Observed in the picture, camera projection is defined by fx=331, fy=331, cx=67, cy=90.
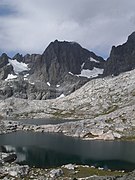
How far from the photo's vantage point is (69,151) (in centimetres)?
14688

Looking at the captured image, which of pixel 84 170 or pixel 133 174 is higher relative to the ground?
pixel 133 174

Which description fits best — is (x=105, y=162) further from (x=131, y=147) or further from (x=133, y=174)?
(x=133, y=174)

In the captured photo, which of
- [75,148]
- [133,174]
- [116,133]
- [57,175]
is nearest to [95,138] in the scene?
[116,133]

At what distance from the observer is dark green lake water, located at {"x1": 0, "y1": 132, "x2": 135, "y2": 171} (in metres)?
122

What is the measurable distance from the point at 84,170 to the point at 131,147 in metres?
57.7

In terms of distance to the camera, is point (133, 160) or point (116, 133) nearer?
point (133, 160)

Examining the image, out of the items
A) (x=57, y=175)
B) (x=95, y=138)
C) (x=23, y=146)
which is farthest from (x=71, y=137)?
(x=57, y=175)

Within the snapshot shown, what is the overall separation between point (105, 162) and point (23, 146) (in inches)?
2195

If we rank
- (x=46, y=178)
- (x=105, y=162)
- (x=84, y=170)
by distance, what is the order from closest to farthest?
(x=46, y=178) < (x=84, y=170) < (x=105, y=162)

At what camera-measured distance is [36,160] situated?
128250 mm

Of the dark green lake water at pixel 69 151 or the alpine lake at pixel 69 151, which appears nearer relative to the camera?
the alpine lake at pixel 69 151

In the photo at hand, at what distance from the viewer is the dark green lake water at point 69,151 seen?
122 meters

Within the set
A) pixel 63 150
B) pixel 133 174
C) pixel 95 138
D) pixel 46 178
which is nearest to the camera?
pixel 133 174

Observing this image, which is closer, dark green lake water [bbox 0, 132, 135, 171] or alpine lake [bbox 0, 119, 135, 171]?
alpine lake [bbox 0, 119, 135, 171]
